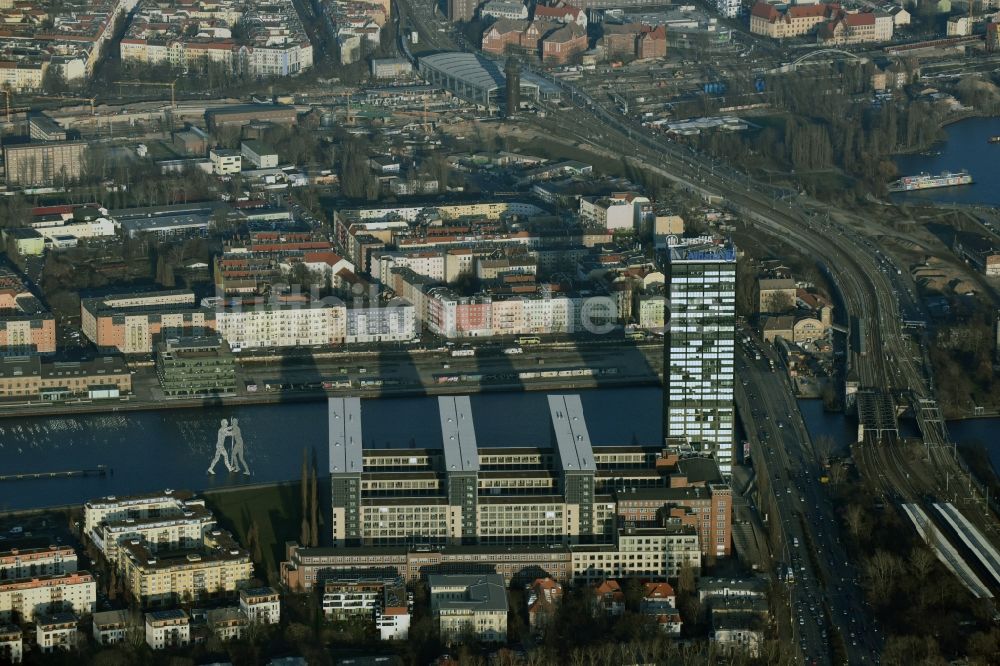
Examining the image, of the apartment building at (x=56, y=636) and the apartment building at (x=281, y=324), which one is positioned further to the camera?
the apartment building at (x=281, y=324)

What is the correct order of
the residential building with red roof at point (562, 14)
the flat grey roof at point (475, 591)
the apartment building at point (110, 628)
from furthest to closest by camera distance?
the residential building with red roof at point (562, 14) < the flat grey roof at point (475, 591) < the apartment building at point (110, 628)

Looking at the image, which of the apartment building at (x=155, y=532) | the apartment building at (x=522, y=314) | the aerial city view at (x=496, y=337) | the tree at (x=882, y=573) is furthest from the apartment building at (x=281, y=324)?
the tree at (x=882, y=573)

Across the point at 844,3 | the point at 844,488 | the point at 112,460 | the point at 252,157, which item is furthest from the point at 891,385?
the point at 844,3

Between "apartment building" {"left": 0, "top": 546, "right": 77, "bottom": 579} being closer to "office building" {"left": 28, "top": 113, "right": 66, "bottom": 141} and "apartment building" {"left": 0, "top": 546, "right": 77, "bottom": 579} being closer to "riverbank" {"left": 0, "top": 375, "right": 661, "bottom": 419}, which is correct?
"riverbank" {"left": 0, "top": 375, "right": 661, "bottom": 419}

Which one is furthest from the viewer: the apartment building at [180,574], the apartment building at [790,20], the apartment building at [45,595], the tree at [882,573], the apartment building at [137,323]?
the apartment building at [790,20]

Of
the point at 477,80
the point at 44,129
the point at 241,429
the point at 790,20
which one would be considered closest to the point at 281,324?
the point at 241,429

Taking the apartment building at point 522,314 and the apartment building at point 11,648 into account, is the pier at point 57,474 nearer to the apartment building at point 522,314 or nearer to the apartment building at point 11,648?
the apartment building at point 11,648

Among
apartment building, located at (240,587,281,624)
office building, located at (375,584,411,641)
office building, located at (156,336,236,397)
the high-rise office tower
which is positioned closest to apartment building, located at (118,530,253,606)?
apartment building, located at (240,587,281,624)
